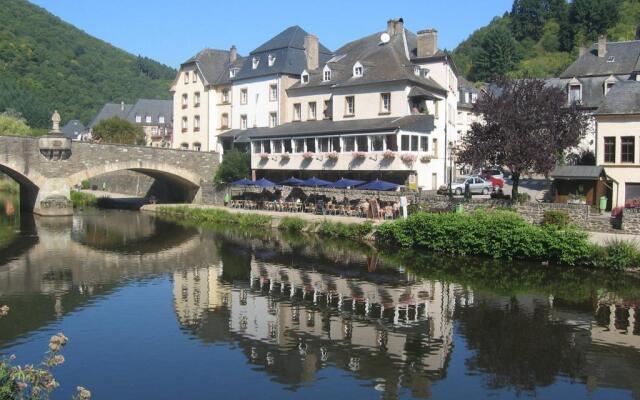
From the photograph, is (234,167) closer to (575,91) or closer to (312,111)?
(312,111)

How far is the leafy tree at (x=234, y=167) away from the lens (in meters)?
48.3

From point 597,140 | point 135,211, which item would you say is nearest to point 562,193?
point 597,140

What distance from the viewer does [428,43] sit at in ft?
150

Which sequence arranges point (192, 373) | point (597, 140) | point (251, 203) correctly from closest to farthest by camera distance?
point (192, 373), point (597, 140), point (251, 203)

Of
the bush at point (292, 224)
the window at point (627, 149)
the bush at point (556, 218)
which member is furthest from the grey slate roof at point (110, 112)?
the bush at point (556, 218)

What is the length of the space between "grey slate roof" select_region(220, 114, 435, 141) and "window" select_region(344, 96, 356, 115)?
2.79ft

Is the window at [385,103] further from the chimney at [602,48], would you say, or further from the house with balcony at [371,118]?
the chimney at [602,48]

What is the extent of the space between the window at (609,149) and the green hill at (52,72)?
86.0 meters

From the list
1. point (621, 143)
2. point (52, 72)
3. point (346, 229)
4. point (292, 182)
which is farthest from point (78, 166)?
point (52, 72)

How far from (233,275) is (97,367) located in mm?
10685

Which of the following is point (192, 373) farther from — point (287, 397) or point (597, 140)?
point (597, 140)

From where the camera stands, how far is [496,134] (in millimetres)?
31766

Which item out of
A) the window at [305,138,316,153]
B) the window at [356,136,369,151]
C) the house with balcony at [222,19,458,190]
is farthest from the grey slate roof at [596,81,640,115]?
the window at [305,138,316,153]

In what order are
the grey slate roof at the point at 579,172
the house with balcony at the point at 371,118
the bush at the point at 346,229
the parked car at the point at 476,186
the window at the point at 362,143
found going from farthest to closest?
the parked car at the point at 476,186, the window at the point at 362,143, the house with balcony at the point at 371,118, the grey slate roof at the point at 579,172, the bush at the point at 346,229
